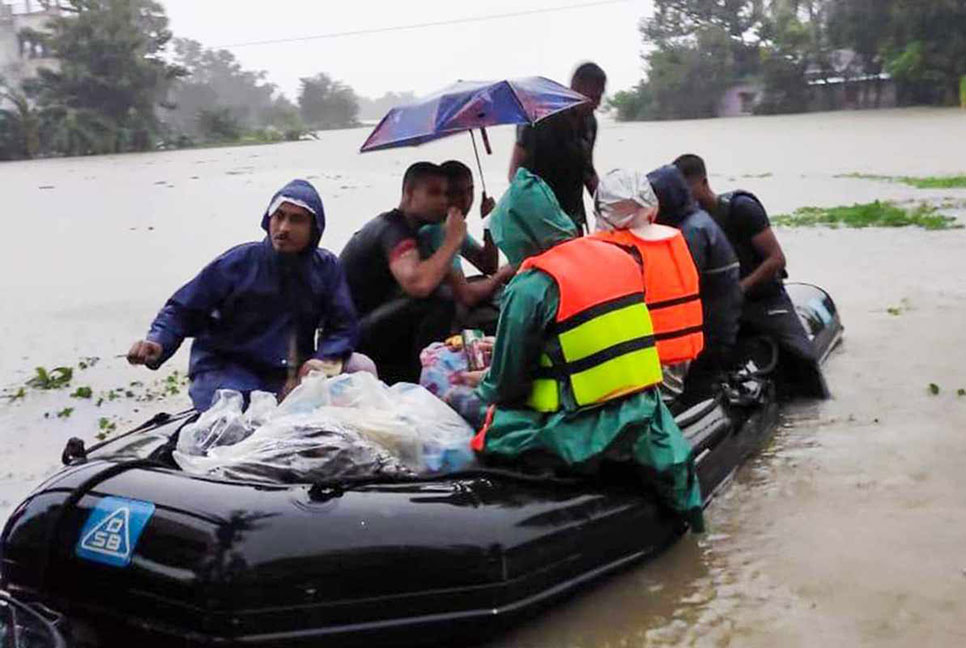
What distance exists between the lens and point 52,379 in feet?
25.9

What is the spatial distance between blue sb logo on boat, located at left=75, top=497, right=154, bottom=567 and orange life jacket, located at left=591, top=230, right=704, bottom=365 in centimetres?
202

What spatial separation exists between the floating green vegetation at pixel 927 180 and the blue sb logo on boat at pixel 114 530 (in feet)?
53.4

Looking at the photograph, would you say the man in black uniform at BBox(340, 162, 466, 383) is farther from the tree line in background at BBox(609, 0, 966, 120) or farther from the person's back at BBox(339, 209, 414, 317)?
the tree line in background at BBox(609, 0, 966, 120)

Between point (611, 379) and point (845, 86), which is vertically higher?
point (611, 379)

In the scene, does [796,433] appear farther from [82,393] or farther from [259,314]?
[82,393]

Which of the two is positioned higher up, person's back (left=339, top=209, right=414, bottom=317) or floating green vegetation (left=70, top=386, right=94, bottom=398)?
person's back (left=339, top=209, right=414, bottom=317)

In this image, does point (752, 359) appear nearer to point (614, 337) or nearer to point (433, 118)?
point (433, 118)

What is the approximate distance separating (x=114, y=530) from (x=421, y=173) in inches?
86.4

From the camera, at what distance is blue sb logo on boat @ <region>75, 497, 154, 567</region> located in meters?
3.50

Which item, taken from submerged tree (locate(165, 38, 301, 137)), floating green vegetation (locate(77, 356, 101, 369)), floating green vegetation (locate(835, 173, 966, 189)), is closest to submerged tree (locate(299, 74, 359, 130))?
submerged tree (locate(165, 38, 301, 137))

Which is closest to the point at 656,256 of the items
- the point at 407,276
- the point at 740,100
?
the point at 407,276

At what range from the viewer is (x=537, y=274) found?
3859 mm

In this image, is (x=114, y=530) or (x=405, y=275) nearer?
(x=114, y=530)

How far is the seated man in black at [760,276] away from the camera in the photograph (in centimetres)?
616
